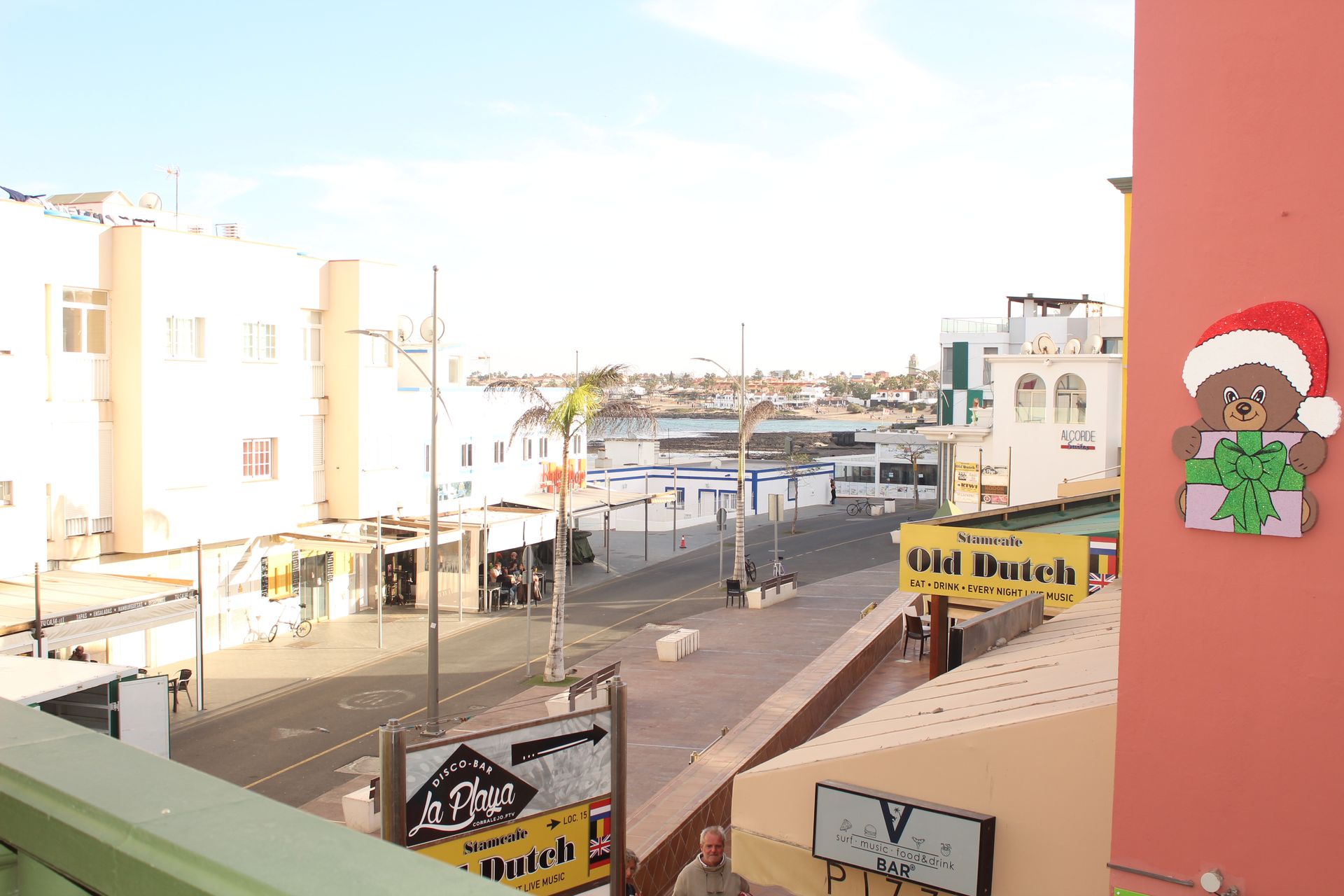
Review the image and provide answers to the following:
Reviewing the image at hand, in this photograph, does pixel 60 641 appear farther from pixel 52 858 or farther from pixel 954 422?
pixel 954 422

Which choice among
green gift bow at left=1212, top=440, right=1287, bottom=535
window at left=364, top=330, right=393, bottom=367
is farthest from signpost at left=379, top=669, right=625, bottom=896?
window at left=364, top=330, right=393, bottom=367

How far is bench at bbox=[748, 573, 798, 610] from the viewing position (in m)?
31.1

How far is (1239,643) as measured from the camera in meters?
6.14

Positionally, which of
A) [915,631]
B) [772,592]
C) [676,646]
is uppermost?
[915,631]

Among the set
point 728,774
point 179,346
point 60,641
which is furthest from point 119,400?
point 728,774

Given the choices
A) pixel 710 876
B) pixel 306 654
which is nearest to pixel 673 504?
pixel 306 654

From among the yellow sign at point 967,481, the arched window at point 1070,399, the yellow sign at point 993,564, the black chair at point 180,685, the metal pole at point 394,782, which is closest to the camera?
the metal pole at point 394,782

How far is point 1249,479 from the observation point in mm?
6016

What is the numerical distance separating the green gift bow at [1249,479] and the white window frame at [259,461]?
25.7 metres

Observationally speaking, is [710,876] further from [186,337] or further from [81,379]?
[186,337]

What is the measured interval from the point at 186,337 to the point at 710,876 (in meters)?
22.6

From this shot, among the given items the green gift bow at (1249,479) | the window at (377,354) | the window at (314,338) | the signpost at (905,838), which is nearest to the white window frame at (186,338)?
the window at (314,338)

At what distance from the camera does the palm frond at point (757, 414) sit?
3723 centimetres

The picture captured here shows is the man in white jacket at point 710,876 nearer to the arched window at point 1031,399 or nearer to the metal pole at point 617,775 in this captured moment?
the metal pole at point 617,775
